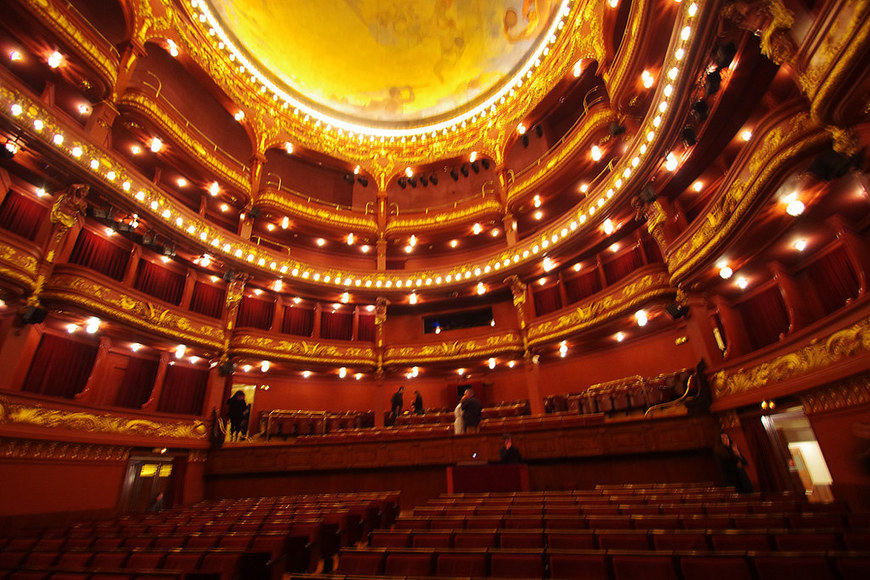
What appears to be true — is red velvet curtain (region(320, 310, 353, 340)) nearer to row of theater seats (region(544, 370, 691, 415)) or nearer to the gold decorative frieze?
the gold decorative frieze

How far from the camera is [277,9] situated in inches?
731

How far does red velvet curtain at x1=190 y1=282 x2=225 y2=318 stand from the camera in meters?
15.7

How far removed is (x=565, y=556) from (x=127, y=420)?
1271cm

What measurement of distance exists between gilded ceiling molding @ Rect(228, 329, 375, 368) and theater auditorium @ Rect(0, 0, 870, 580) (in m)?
0.10

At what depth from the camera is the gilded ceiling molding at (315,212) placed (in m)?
18.0

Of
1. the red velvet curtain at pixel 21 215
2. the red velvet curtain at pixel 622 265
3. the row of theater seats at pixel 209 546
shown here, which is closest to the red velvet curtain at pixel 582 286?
the red velvet curtain at pixel 622 265

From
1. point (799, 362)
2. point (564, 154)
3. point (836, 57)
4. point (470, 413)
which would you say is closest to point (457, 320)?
point (564, 154)

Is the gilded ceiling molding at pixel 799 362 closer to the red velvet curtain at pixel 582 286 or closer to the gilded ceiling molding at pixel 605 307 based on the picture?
the gilded ceiling molding at pixel 605 307

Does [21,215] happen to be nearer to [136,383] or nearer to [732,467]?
[136,383]

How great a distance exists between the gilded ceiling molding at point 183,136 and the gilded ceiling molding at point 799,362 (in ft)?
59.3

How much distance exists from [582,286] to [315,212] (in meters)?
12.7

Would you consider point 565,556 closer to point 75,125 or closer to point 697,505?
point 697,505

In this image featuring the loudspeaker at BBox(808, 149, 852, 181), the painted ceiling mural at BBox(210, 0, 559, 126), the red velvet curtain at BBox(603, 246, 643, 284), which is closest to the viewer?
the loudspeaker at BBox(808, 149, 852, 181)

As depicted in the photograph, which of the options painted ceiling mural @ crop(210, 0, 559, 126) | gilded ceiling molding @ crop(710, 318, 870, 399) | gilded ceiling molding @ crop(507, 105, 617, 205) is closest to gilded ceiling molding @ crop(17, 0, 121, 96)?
painted ceiling mural @ crop(210, 0, 559, 126)
